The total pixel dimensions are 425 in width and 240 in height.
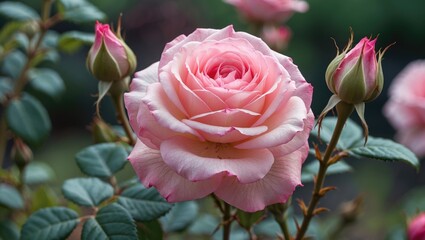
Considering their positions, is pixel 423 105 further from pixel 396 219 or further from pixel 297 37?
pixel 297 37

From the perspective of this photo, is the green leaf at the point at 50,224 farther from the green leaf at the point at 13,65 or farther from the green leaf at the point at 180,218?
the green leaf at the point at 13,65

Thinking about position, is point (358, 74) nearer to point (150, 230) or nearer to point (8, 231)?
point (150, 230)

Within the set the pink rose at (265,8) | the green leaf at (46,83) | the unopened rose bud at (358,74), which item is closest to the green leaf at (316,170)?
the unopened rose bud at (358,74)

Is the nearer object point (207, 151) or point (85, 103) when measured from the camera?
point (207, 151)

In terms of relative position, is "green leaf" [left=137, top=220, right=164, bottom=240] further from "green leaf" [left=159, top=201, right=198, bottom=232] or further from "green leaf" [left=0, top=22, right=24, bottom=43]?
"green leaf" [left=0, top=22, right=24, bottom=43]

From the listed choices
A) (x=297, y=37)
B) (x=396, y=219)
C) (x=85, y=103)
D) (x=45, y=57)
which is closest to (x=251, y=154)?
(x=45, y=57)

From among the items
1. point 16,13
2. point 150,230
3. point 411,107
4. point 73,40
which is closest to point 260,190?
point 150,230

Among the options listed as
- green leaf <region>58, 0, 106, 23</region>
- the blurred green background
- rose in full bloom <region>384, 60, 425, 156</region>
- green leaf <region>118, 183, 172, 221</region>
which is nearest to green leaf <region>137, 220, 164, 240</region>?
green leaf <region>118, 183, 172, 221</region>
